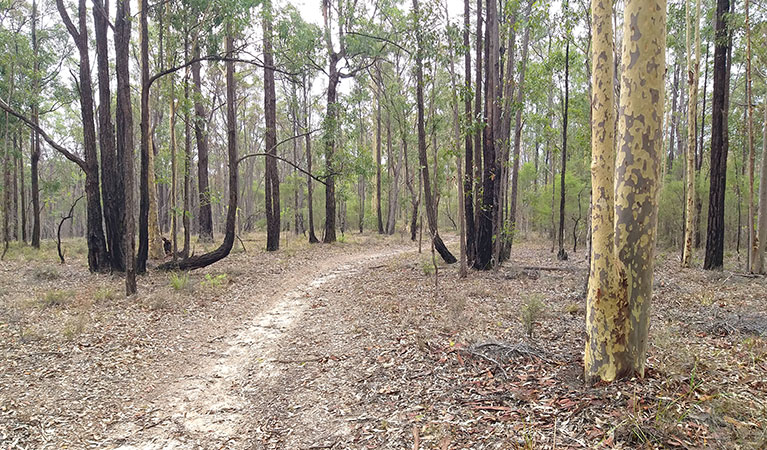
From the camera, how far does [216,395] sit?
4.55m

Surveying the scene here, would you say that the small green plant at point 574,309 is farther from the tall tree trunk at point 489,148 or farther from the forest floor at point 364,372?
the tall tree trunk at point 489,148

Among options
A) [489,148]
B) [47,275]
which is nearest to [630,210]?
[489,148]

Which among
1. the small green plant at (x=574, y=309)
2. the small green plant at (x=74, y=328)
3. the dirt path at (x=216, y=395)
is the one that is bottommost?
the dirt path at (x=216, y=395)

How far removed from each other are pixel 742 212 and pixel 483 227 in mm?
16121

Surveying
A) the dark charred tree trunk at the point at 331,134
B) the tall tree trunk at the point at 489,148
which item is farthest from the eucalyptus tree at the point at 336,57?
the tall tree trunk at the point at 489,148

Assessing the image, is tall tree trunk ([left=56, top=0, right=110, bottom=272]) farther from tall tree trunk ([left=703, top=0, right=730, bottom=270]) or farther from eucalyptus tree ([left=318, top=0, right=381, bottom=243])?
tall tree trunk ([left=703, top=0, right=730, bottom=270])

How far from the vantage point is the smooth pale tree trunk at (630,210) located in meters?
3.20

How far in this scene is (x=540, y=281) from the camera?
33.1 ft

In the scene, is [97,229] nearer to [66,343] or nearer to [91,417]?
[66,343]

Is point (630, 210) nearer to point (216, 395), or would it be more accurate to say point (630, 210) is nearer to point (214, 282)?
point (216, 395)

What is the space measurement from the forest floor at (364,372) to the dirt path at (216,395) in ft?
0.08

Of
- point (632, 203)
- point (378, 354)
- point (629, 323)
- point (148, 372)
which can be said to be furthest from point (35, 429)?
point (632, 203)

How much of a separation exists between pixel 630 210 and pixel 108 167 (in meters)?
11.8

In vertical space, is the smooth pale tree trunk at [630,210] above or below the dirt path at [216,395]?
above
